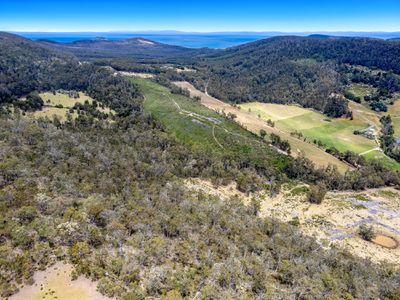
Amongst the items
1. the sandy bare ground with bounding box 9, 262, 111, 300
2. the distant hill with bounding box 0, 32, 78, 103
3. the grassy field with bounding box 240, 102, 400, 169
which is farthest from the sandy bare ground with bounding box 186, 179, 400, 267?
the distant hill with bounding box 0, 32, 78, 103

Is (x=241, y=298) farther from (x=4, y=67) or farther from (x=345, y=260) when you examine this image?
(x=4, y=67)

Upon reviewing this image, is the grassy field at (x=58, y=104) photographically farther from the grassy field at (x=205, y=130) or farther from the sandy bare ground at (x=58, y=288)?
the sandy bare ground at (x=58, y=288)

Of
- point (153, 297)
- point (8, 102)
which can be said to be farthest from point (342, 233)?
point (8, 102)

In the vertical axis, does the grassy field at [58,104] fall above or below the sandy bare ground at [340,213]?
above

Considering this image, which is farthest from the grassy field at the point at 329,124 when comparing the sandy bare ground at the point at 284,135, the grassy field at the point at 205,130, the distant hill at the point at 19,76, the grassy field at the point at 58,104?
the distant hill at the point at 19,76

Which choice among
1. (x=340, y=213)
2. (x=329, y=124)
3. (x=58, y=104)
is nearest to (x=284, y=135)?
(x=329, y=124)

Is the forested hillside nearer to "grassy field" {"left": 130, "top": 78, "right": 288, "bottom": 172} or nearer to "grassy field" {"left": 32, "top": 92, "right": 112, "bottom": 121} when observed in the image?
"grassy field" {"left": 130, "top": 78, "right": 288, "bottom": 172}
